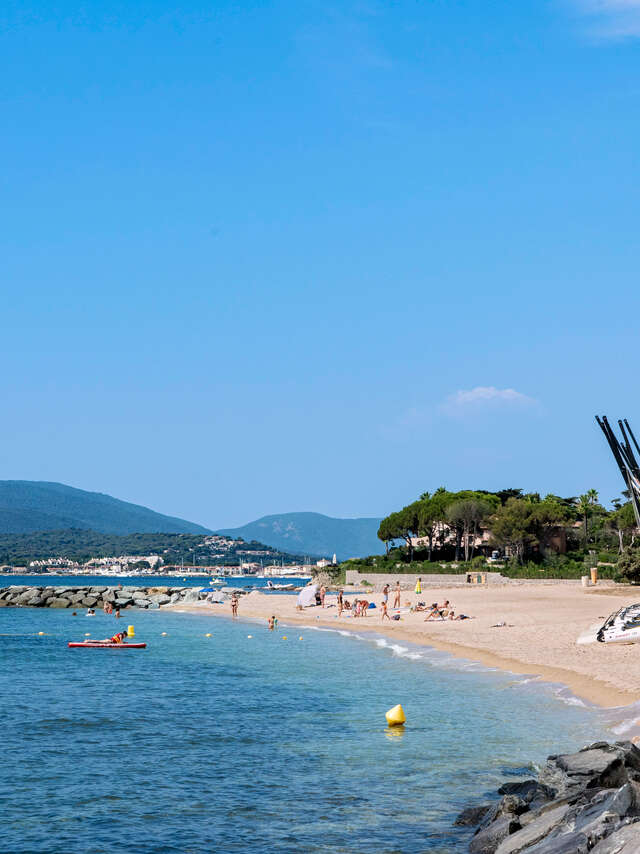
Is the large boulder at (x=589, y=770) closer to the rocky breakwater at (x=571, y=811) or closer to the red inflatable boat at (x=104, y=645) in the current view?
the rocky breakwater at (x=571, y=811)

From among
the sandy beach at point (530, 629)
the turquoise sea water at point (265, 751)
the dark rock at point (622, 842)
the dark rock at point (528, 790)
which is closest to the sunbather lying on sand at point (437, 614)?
→ the sandy beach at point (530, 629)

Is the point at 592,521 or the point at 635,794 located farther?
the point at 592,521

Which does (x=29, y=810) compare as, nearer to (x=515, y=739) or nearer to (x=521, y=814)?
(x=521, y=814)

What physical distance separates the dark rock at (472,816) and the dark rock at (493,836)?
4.12ft

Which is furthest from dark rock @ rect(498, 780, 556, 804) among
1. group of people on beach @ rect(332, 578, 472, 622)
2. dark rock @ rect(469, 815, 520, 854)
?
group of people on beach @ rect(332, 578, 472, 622)

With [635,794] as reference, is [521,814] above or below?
below

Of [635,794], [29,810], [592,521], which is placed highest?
[592,521]

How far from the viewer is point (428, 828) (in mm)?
14828

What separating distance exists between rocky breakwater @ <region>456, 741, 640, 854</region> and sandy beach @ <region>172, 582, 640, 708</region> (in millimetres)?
10027

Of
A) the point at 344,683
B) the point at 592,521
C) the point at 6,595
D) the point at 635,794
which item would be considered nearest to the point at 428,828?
the point at 635,794

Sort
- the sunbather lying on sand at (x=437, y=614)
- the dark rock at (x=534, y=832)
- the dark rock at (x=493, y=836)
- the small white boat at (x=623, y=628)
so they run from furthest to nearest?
the sunbather lying on sand at (x=437, y=614)
the small white boat at (x=623, y=628)
the dark rock at (x=493, y=836)
the dark rock at (x=534, y=832)

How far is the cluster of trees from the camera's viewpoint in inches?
3856

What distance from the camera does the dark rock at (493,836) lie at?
1312 cm

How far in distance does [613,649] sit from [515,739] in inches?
560
